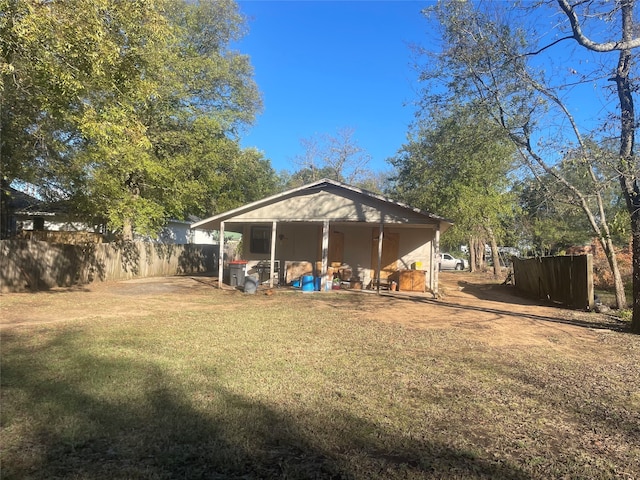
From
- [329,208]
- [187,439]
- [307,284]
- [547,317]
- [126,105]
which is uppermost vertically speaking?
[126,105]

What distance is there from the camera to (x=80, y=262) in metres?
16.1

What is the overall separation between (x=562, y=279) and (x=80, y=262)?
53.1 ft

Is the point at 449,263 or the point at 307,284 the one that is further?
the point at 449,263

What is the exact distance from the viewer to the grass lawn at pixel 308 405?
10.8ft

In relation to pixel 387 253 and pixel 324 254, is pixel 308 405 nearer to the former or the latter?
pixel 324 254

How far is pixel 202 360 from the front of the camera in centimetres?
596

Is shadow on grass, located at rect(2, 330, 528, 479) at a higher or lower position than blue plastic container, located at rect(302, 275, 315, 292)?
lower

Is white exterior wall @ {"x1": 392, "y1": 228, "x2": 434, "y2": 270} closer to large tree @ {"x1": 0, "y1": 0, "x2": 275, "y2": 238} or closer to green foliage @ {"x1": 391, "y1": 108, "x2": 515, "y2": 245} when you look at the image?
green foliage @ {"x1": 391, "y1": 108, "x2": 515, "y2": 245}

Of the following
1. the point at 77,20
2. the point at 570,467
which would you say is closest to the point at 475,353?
the point at 570,467

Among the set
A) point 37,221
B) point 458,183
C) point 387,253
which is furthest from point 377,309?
point 37,221

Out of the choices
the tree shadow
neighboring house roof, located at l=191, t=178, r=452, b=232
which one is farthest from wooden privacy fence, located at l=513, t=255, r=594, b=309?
neighboring house roof, located at l=191, t=178, r=452, b=232

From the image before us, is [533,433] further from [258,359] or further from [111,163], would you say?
[111,163]

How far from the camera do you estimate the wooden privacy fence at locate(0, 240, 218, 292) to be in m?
13.2

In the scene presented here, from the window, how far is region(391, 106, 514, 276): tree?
7233mm
